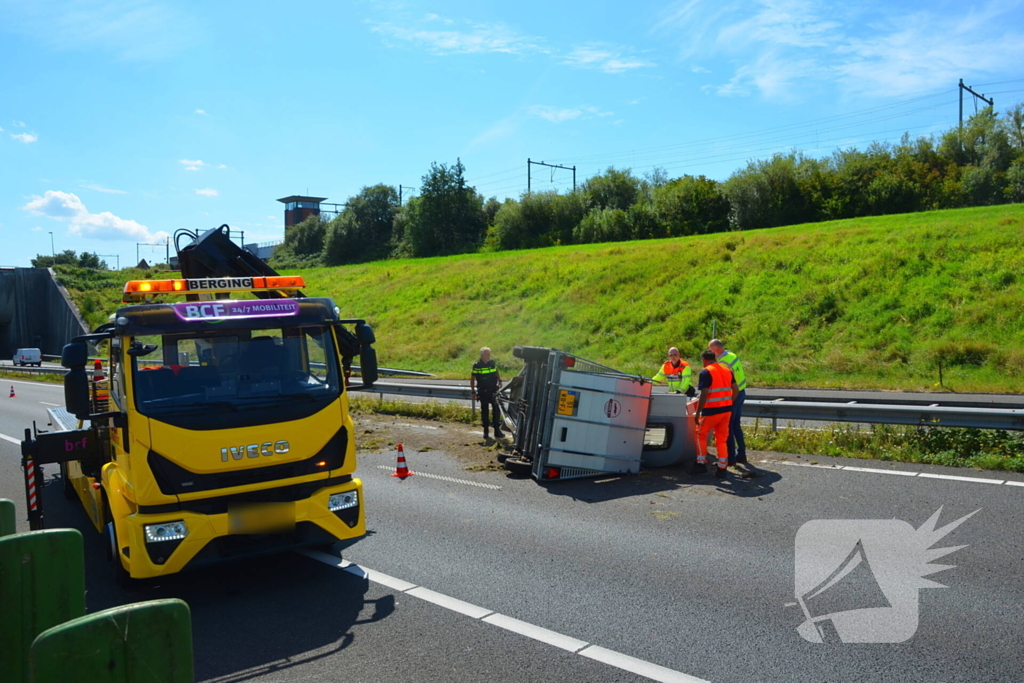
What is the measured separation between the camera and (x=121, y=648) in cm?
250

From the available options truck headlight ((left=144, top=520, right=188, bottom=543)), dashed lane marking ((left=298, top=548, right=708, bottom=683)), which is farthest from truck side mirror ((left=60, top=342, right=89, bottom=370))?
dashed lane marking ((left=298, top=548, right=708, bottom=683))

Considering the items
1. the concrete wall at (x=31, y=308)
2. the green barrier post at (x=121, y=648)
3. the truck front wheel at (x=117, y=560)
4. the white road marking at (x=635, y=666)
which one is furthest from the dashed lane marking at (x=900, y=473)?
the concrete wall at (x=31, y=308)

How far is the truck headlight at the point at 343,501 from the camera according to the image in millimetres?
5965

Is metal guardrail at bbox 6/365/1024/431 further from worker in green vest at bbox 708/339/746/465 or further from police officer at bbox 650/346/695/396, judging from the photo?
worker in green vest at bbox 708/339/746/465

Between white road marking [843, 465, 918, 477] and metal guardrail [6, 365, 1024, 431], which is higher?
metal guardrail [6, 365, 1024, 431]

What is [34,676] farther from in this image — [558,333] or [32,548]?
[558,333]

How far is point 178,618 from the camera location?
2609 mm

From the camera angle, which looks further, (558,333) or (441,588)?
(558,333)

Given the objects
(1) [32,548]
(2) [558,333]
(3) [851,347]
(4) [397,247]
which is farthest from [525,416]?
(4) [397,247]

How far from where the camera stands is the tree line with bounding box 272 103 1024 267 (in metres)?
48.3

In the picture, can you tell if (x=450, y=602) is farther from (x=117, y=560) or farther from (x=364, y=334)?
(x=117, y=560)

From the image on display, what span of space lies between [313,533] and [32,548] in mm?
2585

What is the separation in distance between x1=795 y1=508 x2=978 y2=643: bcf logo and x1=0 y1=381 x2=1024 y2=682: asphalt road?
0.04 metres

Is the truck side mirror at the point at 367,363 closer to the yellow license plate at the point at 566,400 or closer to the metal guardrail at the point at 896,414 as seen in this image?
the yellow license plate at the point at 566,400
